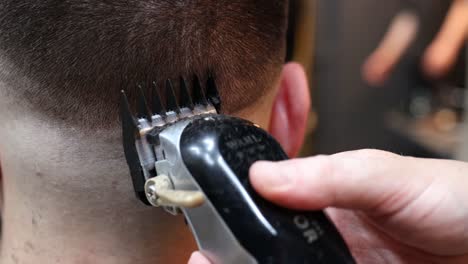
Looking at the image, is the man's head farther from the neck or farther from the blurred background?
the blurred background

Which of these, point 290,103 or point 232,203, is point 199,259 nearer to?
point 232,203

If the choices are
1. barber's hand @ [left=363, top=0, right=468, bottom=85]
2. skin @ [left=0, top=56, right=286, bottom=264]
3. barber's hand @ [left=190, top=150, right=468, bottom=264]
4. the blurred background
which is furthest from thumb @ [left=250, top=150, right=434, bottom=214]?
barber's hand @ [left=363, top=0, right=468, bottom=85]

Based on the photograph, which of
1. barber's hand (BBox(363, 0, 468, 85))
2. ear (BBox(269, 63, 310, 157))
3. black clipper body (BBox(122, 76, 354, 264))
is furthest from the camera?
barber's hand (BBox(363, 0, 468, 85))

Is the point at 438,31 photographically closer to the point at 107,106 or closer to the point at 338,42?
the point at 338,42

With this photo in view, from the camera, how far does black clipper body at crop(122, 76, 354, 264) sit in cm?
44

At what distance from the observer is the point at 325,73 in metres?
2.47

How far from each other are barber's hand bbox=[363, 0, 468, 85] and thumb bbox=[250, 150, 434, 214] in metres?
1.82

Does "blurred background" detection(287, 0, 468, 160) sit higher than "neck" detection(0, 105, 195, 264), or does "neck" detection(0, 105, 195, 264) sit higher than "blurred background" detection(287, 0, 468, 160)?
"neck" detection(0, 105, 195, 264)

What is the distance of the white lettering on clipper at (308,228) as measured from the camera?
448 millimetres

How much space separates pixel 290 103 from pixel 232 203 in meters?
0.42

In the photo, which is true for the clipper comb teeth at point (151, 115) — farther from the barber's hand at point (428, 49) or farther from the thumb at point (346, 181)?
the barber's hand at point (428, 49)

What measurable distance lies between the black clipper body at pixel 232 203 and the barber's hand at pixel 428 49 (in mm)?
1927

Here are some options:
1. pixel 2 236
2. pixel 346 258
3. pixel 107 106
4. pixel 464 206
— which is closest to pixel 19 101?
pixel 107 106

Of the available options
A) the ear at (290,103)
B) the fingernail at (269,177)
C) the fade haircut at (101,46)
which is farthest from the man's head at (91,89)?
the fingernail at (269,177)
